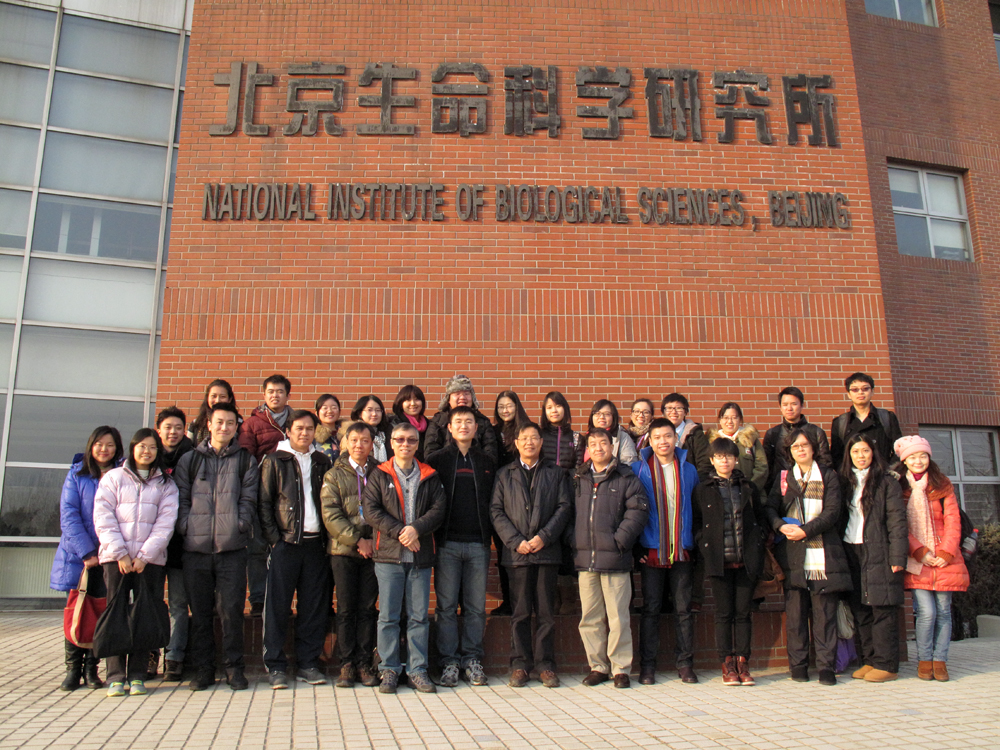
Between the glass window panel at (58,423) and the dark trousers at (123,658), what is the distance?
16.3 feet

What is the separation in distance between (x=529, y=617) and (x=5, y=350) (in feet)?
25.5

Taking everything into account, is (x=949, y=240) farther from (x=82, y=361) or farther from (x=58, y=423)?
(x=58, y=423)

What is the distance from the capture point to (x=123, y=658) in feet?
17.1

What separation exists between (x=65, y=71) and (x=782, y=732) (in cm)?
1130

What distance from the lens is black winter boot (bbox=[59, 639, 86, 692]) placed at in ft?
17.2

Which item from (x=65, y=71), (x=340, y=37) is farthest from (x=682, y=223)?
(x=65, y=71)

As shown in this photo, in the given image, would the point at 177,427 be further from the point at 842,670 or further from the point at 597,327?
the point at 842,670

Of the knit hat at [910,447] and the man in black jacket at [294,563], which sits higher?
the knit hat at [910,447]

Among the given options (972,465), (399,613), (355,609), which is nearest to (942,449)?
(972,465)

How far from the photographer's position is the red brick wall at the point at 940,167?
971 cm

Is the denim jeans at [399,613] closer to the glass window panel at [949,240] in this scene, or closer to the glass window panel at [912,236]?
the glass window panel at [912,236]

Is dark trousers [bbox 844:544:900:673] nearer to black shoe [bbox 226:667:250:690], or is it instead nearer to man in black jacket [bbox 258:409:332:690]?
man in black jacket [bbox 258:409:332:690]

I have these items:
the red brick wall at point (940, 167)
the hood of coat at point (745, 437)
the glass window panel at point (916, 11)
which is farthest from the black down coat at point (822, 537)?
the glass window panel at point (916, 11)

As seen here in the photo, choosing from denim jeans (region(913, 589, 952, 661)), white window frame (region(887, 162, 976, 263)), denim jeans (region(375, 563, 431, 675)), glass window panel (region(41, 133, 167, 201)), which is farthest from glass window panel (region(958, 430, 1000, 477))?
glass window panel (region(41, 133, 167, 201))
